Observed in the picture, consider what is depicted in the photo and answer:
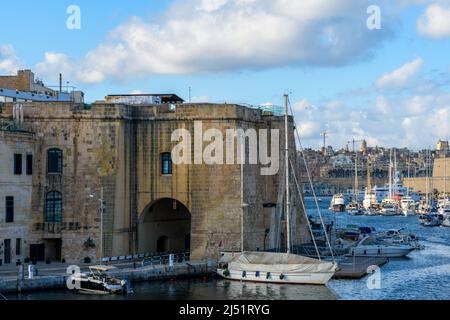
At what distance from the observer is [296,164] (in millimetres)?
56812

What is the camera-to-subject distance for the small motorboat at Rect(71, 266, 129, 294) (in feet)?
124

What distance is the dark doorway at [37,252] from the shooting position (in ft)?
148

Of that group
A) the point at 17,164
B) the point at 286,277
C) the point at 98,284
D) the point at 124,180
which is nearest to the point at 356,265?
the point at 286,277

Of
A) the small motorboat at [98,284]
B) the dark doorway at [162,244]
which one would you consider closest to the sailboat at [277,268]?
the small motorboat at [98,284]

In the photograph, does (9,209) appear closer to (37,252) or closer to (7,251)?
(7,251)

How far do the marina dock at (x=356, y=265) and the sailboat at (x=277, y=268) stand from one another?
4.12 meters

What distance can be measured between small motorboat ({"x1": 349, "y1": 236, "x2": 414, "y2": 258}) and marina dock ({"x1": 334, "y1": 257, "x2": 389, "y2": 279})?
1185 millimetres

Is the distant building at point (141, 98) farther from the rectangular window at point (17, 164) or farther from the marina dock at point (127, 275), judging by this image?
the marina dock at point (127, 275)

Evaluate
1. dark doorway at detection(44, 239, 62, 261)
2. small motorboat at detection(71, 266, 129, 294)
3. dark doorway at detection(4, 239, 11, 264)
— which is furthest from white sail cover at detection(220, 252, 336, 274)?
dark doorway at detection(4, 239, 11, 264)

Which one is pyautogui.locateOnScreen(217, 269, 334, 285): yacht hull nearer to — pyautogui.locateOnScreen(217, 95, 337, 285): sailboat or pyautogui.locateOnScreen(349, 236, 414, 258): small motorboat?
pyautogui.locateOnScreen(217, 95, 337, 285): sailboat

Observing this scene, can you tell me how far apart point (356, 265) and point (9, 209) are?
21.5m
